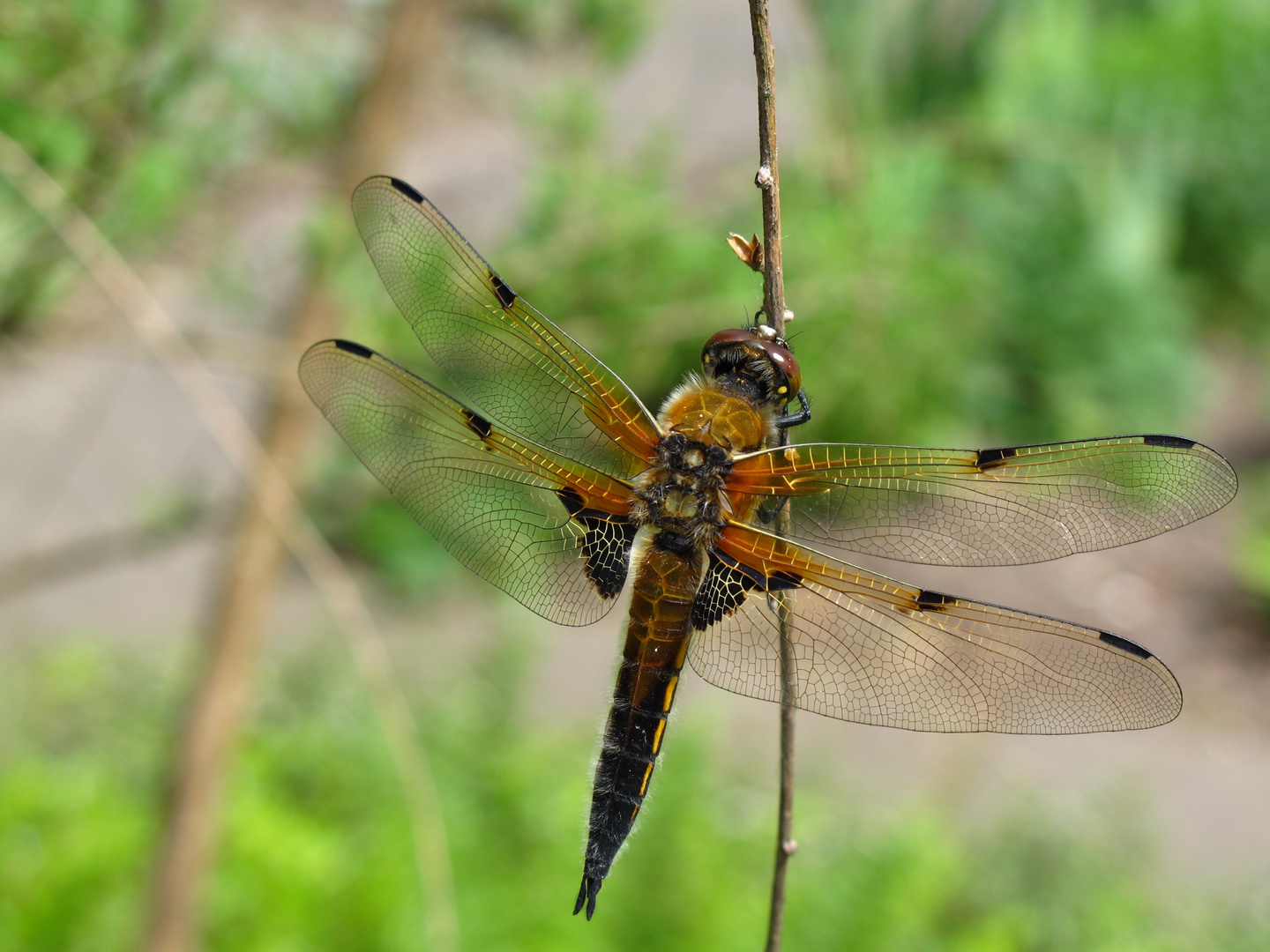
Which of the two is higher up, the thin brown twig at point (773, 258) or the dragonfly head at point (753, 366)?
the dragonfly head at point (753, 366)

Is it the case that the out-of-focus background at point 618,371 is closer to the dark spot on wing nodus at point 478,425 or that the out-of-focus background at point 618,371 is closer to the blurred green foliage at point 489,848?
the blurred green foliage at point 489,848

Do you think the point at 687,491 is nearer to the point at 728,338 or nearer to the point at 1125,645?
the point at 728,338

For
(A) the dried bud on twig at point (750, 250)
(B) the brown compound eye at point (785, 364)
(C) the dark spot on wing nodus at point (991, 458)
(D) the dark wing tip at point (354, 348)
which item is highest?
(D) the dark wing tip at point (354, 348)

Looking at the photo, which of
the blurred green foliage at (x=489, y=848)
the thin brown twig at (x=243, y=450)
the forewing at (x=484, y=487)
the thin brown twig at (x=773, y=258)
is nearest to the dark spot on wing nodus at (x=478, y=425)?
the forewing at (x=484, y=487)

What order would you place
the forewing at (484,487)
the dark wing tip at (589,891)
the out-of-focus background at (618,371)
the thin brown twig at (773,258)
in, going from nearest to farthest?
the thin brown twig at (773,258) → the dark wing tip at (589,891) → the forewing at (484,487) → the out-of-focus background at (618,371)

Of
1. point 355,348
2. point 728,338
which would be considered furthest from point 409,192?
point 728,338

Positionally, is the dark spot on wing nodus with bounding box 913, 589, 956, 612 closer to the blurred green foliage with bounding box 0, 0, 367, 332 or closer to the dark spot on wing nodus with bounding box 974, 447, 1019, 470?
the dark spot on wing nodus with bounding box 974, 447, 1019, 470
